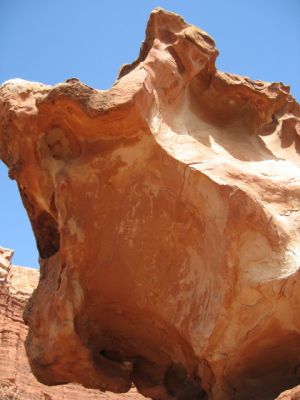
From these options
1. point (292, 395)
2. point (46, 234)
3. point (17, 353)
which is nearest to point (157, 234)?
point (46, 234)

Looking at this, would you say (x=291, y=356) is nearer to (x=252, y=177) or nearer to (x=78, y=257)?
(x=252, y=177)

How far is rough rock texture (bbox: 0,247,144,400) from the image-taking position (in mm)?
→ 12398

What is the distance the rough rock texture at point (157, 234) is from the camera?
14.0ft

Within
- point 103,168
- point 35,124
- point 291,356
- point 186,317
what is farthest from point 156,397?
point 35,124

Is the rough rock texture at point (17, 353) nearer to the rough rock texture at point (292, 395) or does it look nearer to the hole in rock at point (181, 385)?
the hole in rock at point (181, 385)

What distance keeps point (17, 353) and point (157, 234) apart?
10.2m

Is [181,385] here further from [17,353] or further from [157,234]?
[17,353]

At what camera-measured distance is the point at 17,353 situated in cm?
1393

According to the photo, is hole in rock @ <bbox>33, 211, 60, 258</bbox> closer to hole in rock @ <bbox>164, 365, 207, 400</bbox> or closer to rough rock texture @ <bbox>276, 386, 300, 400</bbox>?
hole in rock @ <bbox>164, 365, 207, 400</bbox>

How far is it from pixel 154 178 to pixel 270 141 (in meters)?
1.69

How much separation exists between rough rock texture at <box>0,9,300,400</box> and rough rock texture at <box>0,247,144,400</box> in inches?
278

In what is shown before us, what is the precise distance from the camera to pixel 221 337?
4316 mm

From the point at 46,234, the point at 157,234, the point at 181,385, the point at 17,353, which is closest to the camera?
the point at 157,234

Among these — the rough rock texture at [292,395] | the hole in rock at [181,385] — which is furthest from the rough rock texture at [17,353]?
the rough rock texture at [292,395]
